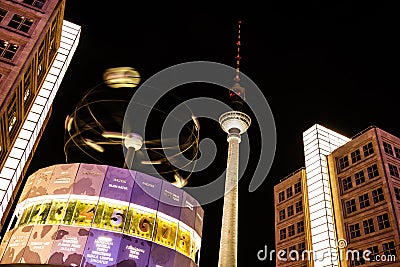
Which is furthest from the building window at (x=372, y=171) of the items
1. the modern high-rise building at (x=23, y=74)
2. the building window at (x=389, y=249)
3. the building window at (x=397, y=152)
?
the modern high-rise building at (x=23, y=74)

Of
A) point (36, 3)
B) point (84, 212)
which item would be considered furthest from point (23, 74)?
point (84, 212)

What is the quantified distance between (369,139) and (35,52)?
149 feet

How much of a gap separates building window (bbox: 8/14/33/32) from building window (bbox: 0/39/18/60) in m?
Result: 2.38

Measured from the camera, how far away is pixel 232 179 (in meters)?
56.3

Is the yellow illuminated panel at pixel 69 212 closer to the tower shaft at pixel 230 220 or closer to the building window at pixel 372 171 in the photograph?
the tower shaft at pixel 230 220

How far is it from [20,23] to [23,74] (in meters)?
6.82

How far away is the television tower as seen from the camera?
4975cm

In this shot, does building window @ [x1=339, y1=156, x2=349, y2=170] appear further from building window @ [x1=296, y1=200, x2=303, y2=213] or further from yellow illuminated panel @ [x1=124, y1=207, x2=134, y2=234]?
yellow illuminated panel @ [x1=124, y1=207, x2=134, y2=234]

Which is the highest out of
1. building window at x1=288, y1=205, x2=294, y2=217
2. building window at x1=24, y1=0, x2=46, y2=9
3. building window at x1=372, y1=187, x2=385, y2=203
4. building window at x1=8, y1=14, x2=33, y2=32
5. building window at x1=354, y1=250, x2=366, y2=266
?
building window at x1=24, y1=0, x2=46, y2=9

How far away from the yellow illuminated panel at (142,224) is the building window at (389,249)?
29.5 metres

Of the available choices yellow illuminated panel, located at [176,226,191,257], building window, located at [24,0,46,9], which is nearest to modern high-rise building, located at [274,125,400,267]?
yellow illuminated panel, located at [176,226,191,257]

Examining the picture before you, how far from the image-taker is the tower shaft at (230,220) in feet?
161

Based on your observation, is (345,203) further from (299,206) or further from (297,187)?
(297,187)

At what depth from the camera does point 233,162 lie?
5881cm
